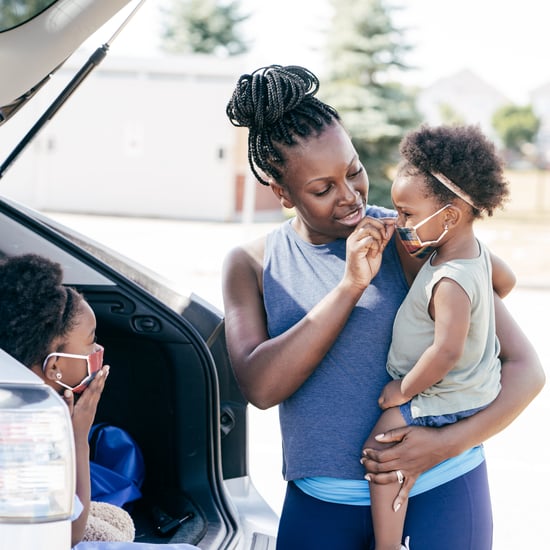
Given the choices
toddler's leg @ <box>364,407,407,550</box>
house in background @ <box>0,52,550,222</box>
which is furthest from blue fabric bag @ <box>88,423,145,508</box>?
house in background @ <box>0,52,550,222</box>

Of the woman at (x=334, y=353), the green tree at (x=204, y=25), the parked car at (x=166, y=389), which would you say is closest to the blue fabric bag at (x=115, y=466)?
the parked car at (x=166, y=389)

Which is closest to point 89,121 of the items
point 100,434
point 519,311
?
point 519,311

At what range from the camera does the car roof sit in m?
1.76

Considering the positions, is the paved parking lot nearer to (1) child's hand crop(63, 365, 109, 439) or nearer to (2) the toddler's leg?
(1) child's hand crop(63, 365, 109, 439)

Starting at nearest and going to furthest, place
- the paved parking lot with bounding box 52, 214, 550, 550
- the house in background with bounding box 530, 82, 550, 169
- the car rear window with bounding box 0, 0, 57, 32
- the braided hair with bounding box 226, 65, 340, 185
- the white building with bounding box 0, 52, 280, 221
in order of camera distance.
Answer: the car rear window with bounding box 0, 0, 57, 32 < the braided hair with bounding box 226, 65, 340, 185 < the paved parking lot with bounding box 52, 214, 550, 550 < the white building with bounding box 0, 52, 280, 221 < the house in background with bounding box 530, 82, 550, 169

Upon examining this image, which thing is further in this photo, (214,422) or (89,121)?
(89,121)

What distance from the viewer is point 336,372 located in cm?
190

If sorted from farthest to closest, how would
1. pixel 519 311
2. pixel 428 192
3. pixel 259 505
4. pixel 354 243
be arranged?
1. pixel 519 311
2. pixel 259 505
3. pixel 428 192
4. pixel 354 243

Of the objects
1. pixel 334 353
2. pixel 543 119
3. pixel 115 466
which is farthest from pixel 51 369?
pixel 543 119

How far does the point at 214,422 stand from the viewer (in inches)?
102

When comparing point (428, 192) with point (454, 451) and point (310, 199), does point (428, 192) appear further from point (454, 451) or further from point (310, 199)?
point (454, 451)

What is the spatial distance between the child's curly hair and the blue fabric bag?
1.33 meters

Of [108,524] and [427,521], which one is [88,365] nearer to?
[108,524]

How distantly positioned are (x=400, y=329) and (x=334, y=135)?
1.56 ft
